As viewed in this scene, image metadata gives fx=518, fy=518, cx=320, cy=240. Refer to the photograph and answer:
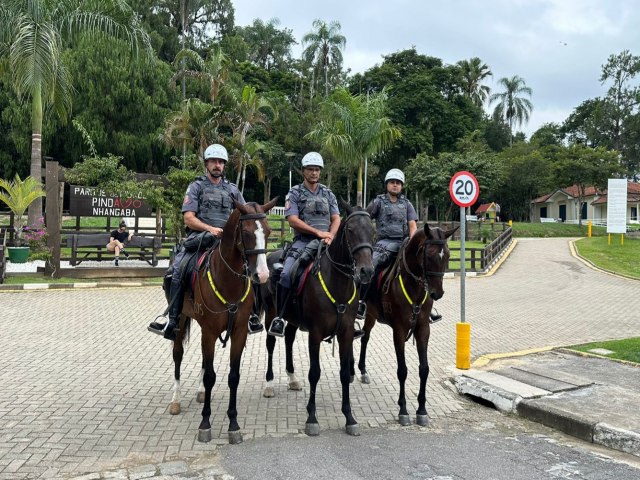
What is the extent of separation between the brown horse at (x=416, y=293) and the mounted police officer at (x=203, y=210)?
165 centimetres

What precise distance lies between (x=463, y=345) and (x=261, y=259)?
4468mm

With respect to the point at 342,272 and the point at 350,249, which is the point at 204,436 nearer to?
the point at 342,272

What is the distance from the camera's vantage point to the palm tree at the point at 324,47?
4869 cm

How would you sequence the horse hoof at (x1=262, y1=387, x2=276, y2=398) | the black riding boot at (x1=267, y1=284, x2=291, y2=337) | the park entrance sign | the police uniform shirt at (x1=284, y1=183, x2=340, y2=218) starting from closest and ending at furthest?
the black riding boot at (x1=267, y1=284, x2=291, y2=337) → the police uniform shirt at (x1=284, y1=183, x2=340, y2=218) → the horse hoof at (x1=262, y1=387, x2=276, y2=398) → the park entrance sign

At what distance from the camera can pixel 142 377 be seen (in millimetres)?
7371

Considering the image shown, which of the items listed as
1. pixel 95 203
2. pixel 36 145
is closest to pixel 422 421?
pixel 95 203

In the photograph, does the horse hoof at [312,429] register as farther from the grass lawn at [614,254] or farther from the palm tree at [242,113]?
the palm tree at [242,113]

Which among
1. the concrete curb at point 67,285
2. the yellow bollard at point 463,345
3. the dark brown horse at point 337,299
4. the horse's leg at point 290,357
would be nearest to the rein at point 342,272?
the dark brown horse at point 337,299

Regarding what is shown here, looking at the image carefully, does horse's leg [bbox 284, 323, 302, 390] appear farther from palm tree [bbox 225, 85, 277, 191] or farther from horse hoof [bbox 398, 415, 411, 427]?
→ palm tree [bbox 225, 85, 277, 191]

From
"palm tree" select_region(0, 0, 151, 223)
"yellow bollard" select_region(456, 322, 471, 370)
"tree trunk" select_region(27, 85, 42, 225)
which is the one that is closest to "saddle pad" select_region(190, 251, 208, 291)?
"yellow bollard" select_region(456, 322, 471, 370)

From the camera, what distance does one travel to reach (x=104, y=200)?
18.3m

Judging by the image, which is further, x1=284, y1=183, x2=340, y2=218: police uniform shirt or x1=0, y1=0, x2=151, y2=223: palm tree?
x1=0, y1=0, x2=151, y2=223: palm tree

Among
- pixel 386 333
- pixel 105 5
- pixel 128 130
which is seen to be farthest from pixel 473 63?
pixel 386 333

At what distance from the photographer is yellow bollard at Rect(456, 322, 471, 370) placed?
7.96 m
